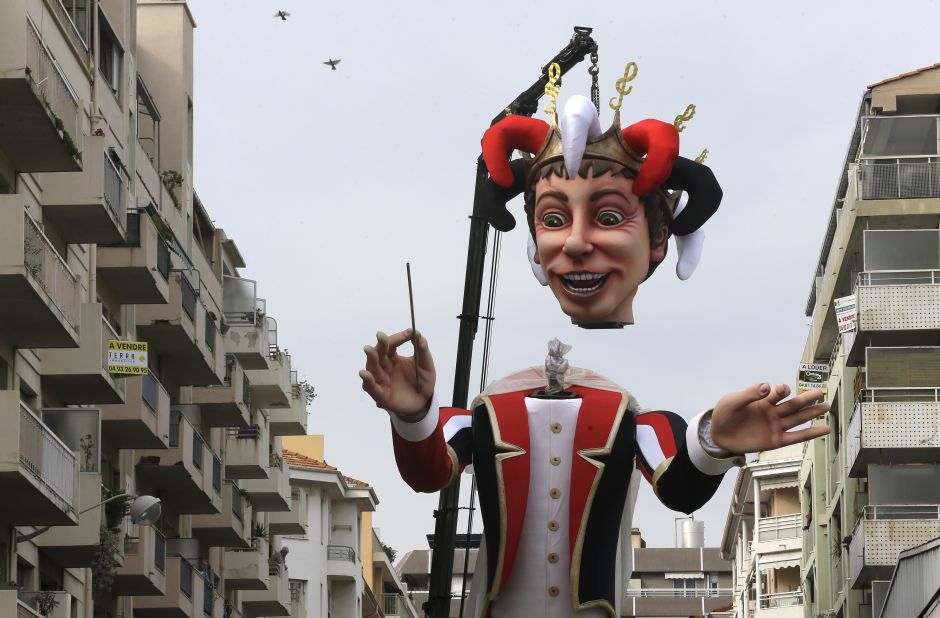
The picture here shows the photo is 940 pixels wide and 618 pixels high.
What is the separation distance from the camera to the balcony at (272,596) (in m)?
58.6

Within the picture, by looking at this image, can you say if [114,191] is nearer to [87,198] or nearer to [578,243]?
[87,198]

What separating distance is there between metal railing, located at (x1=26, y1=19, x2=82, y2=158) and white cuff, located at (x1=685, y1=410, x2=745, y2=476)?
13.9 meters

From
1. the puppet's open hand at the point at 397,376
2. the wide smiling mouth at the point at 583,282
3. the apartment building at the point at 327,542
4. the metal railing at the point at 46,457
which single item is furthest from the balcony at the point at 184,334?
the puppet's open hand at the point at 397,376

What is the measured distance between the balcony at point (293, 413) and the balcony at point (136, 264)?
2063 cm

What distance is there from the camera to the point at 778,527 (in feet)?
245

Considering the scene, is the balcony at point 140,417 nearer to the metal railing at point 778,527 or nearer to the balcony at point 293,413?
the balcony at point 293,413

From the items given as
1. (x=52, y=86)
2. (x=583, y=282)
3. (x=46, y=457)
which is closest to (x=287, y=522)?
(x=46, y=457)

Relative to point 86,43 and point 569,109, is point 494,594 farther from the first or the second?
point 86,43

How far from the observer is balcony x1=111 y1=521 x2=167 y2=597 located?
39281 mm

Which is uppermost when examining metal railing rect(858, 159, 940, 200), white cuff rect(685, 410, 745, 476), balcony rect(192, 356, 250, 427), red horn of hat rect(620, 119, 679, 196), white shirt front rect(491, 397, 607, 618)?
metal railing rect(858, 159, 940, 200)

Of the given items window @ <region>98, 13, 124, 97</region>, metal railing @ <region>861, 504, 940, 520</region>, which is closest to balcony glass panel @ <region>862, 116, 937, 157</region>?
metal railing @ <region>861, 504, 940, 520</region>

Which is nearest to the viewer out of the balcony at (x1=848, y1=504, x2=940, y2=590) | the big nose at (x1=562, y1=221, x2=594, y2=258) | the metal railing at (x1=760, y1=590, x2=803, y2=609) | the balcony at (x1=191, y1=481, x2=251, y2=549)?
the big nose at (x1=562, y1=221, x2=594, y2=258)

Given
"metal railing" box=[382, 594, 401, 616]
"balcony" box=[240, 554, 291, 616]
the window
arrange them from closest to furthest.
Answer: the window
"balcony" box=[240, 554, 291, 616]
"metal railing" box=[382, 594, 401, 616]

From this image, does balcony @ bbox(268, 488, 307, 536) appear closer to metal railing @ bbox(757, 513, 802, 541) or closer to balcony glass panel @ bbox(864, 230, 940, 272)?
metal railing @ bbox(757, 513, 802, 541)
